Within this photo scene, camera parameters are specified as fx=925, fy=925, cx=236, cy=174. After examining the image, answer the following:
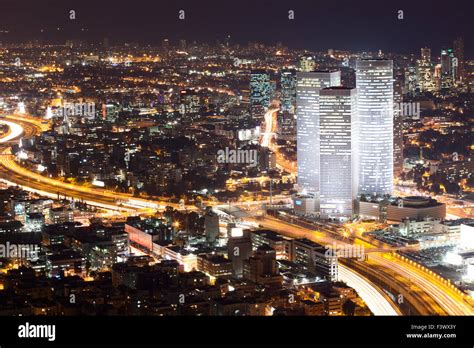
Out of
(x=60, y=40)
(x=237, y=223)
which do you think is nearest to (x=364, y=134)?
(x=237, y=223)

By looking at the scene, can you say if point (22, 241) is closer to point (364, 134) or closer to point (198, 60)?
point (364, 134)

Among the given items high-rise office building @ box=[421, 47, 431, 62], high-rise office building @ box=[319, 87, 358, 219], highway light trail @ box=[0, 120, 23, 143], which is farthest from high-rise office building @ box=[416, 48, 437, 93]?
high-rise office building @ box=[319, 87, 358, 219]

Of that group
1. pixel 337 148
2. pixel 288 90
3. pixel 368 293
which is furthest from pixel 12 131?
pixel 368 293

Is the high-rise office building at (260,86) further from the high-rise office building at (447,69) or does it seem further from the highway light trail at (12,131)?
the highway light trail at (12,131)

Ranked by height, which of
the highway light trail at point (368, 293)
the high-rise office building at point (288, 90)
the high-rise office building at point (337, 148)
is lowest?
the highway light trail at point (368, 293)

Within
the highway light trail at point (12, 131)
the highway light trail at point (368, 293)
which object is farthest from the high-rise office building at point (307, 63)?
the highway light trail at point (368, 293)

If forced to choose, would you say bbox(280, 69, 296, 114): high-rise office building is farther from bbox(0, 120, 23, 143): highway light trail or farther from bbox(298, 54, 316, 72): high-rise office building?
bbox(0, 120, 23, 143): highway light trail
